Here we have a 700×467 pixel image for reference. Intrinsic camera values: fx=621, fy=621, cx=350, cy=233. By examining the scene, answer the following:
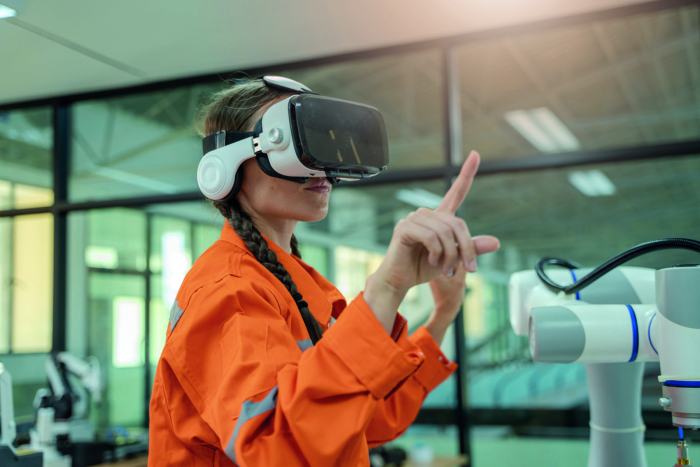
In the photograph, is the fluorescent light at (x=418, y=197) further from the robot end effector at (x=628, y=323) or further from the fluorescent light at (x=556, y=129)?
the robot end effector at (x=628, y=323)

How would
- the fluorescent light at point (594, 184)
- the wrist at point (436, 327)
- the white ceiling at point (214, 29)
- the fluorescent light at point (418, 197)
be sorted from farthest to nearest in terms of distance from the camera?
the fluorescent light at point (418, 197) < the fluorescent light at point (594, 184) < the white ceiling at point (214, 29) < the wrist at point (436, 327)

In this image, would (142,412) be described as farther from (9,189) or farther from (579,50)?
(579,50)

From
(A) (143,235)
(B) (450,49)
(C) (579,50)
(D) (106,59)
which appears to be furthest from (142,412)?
(C) (579,50)

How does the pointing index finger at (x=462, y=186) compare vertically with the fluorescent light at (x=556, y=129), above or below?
below

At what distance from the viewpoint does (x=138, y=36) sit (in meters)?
2.81

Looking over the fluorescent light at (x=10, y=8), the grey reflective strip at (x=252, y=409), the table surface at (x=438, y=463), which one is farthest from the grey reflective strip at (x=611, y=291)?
the fluorescent light at (x=10, y=8)

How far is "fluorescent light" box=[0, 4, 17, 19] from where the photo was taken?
245cm

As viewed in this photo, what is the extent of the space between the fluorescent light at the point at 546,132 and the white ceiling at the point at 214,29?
517mm

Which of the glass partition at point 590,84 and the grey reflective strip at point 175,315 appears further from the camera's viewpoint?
the glass partition at point 590,84

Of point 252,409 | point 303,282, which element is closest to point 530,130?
point 303,282

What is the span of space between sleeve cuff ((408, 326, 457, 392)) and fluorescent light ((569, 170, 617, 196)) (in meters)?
2.24

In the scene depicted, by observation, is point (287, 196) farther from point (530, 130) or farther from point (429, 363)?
point (530, 130)

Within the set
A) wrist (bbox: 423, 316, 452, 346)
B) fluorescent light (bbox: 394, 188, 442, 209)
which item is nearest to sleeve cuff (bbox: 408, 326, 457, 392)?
wrist (bbox: 423, 316, 452, 346)

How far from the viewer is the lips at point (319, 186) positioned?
101cm
